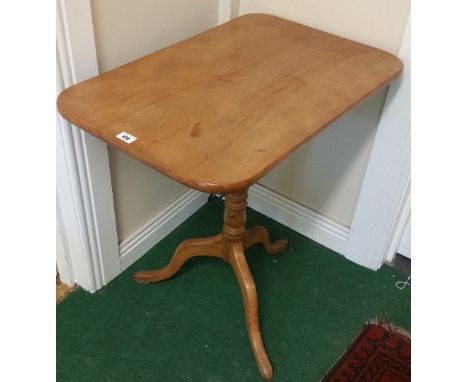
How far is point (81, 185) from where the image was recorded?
1355 millimetres

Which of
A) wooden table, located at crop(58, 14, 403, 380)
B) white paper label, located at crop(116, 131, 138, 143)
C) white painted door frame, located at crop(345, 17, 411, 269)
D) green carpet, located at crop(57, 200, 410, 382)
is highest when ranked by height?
wooden table, located at crop(58, 14, 403, 380)

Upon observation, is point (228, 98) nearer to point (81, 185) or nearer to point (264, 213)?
point (81, 185)

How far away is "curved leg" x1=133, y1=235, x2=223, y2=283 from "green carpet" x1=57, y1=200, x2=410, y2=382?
4cm

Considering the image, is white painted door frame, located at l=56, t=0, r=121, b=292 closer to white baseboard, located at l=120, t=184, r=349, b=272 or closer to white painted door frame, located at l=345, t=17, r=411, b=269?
white baseboard, located at l=120, t=184, r=349, b=272

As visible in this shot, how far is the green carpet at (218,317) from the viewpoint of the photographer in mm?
1406

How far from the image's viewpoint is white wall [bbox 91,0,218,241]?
1253 millimetres

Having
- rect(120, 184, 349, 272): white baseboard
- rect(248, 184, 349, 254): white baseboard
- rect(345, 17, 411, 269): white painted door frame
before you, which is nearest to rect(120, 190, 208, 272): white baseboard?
rect(120, 184, 349, 272): white baseboard

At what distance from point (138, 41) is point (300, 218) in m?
0.84

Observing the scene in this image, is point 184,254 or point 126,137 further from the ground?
point 126,137

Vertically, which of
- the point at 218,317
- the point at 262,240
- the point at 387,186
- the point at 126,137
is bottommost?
the point at 218,317

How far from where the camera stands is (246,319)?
4.78ft

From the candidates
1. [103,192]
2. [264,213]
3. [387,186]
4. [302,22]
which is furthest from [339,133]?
[103,192]

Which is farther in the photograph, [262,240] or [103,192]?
[262,240]

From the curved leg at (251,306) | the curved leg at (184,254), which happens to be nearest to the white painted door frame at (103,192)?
the curved leg at (184,254)
